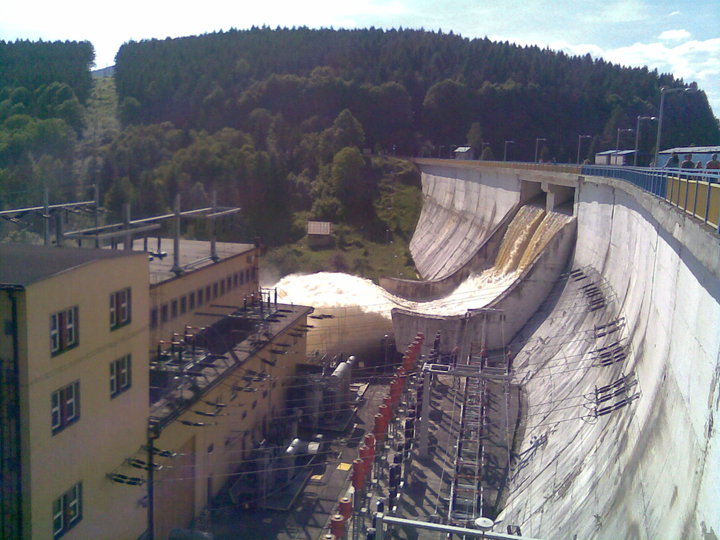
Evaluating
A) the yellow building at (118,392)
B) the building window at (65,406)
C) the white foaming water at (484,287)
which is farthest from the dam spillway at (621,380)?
the building window at (65,406)

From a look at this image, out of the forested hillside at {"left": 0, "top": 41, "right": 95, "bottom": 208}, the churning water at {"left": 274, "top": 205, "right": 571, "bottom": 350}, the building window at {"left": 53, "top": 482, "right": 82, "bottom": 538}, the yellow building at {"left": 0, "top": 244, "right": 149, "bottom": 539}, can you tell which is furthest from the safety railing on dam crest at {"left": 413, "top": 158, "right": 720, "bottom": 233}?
the forested hillside at {"left": 0, "top": 41, "right": 95, "bottom": 208}

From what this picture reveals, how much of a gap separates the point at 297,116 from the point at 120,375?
6399 cm

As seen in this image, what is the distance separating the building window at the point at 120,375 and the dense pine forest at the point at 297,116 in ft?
111

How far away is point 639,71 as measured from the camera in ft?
298

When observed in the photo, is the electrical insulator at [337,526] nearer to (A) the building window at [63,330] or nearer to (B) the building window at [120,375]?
(B) the building window at [120,375]

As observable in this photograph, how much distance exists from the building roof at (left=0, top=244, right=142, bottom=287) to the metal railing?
26.3ft

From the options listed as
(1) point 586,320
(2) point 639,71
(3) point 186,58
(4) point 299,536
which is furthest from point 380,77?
(4) point 299,536

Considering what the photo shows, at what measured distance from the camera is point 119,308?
10250 millimetres

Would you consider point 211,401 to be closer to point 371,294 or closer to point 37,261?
point 37,261

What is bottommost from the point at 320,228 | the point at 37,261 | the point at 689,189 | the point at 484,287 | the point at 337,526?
the point at 337,526

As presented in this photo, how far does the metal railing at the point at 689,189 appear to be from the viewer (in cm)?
723

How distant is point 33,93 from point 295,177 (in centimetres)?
2308

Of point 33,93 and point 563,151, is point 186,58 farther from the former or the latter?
point 563,151

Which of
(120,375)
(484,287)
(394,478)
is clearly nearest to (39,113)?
(484,287)
